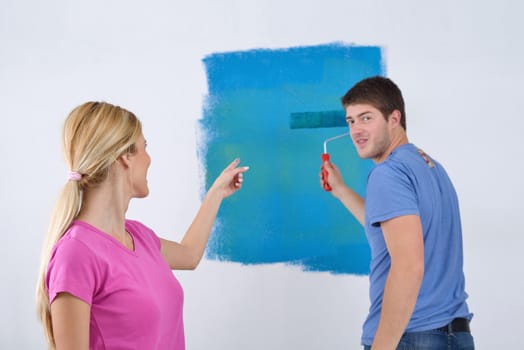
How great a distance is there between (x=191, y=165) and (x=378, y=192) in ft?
2.45

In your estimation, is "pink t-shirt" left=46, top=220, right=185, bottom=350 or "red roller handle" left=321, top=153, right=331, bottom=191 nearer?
"pink t-shirt" left=46, top=220, right=185, bottom=350

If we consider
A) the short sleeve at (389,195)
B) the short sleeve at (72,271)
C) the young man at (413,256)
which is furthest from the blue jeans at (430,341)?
the short sleeve at (72,271)

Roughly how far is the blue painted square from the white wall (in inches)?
1.8

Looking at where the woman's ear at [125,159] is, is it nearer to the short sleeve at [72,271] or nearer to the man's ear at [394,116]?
the short sleeve at [72,271]

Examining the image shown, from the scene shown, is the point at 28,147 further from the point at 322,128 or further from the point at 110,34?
the point at 322,128

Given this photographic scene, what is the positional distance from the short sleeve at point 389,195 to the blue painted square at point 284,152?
50cm

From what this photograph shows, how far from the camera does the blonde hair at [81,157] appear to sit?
1.03 metres

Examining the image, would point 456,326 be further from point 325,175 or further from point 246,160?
point 246,160

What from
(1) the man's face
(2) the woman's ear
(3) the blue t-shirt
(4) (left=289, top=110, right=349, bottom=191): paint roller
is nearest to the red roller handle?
(4) (left=289, top=110, right=349, bottom=191): paint roller

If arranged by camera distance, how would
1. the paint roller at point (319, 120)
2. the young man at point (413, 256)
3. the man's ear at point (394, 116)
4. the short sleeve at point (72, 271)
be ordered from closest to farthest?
the short sleeve at point (72, 271) → the young man at point (413, 256) → the man's ear at point (394, 116) → the paint roller at point (319, 120)

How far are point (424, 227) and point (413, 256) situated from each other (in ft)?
0.34

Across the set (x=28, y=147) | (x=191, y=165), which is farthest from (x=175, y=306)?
(x=28, y=147)

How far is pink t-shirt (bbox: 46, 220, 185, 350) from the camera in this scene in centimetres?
99

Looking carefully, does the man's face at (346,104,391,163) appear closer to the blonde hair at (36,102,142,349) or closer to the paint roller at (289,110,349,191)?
the paint roller at (289,110,349,191)
